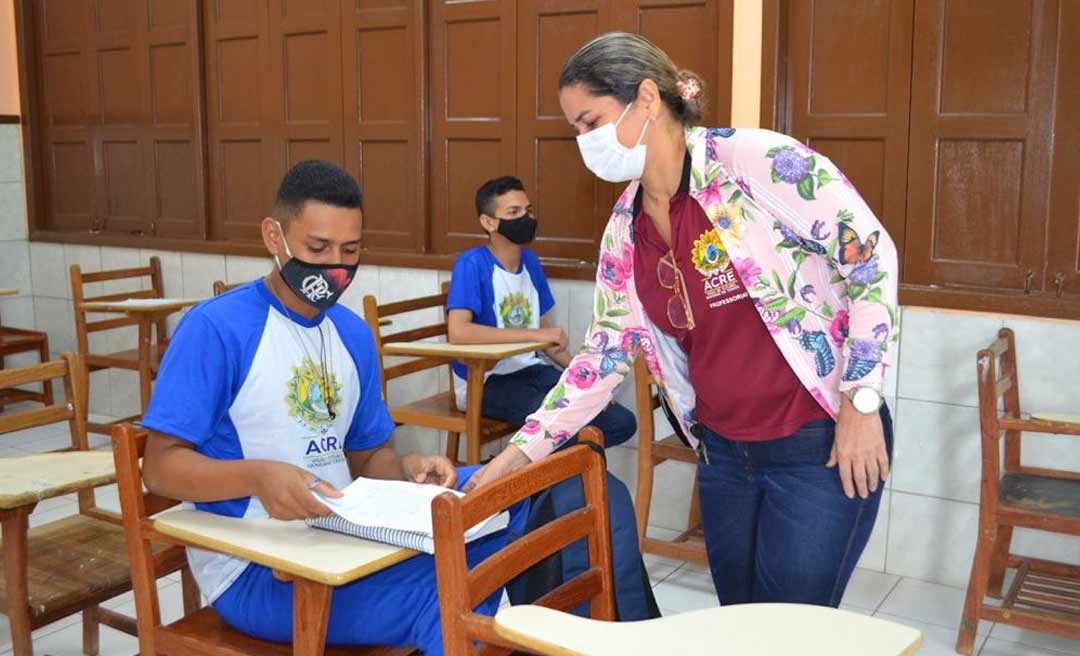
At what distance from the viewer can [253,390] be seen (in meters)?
1.94

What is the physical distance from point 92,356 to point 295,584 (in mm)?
3722

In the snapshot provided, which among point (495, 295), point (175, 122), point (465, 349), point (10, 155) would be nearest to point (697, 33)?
point (495, 295)

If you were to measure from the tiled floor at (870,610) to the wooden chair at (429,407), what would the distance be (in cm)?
72

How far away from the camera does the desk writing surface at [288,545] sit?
5.03ft

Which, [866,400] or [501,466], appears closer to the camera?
[866,400]

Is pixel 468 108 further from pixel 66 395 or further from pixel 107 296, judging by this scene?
pixel 66 395

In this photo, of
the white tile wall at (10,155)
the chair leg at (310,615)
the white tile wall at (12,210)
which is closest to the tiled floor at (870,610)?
the chair leg at (310,615)

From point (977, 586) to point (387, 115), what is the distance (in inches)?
121

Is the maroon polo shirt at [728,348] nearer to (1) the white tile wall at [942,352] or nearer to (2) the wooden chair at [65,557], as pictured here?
(2) the wooden chair at [65,557]

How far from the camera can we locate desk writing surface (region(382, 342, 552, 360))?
11.1 ft

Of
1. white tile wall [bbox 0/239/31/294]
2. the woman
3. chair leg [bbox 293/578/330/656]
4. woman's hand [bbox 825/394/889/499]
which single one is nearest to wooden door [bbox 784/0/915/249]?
the woman

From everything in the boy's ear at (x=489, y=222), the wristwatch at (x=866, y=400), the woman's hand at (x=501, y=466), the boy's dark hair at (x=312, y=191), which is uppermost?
the boy's dark hair at (x=312, y=191)

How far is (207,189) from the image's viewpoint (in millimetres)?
5352

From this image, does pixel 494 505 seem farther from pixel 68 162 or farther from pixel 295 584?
pixel 68 162
